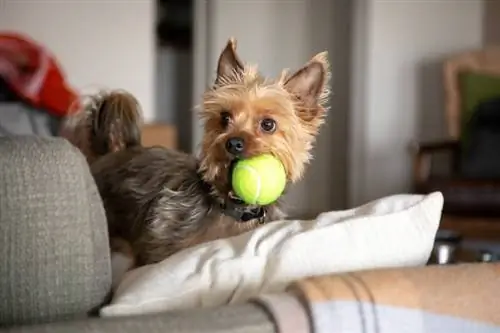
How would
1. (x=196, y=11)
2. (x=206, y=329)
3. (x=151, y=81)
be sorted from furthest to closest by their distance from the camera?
1. (x=196, y=11)
2. (x=151, y=81)
3. (x=206, y=329)

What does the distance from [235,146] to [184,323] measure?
29.8 inches

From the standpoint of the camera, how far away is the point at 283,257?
1084 mm

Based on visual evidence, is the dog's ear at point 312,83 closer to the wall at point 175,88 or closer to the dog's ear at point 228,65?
the dog's ear at point 228,65

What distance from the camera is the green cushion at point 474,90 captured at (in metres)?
4.10

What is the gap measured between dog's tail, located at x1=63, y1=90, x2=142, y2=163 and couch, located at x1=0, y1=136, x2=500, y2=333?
1.08 metres

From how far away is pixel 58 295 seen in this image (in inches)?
38.2

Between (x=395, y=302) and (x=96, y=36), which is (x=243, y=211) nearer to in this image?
(x=395, y=302)

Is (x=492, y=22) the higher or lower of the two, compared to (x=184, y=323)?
higher

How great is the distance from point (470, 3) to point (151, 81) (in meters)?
1.94

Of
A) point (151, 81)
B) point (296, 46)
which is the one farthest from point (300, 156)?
point (296, 46)

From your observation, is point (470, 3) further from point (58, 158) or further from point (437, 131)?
point (58, 158)

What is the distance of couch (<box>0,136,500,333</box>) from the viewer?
917 millimetres

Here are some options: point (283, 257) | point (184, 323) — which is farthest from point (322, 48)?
point (184, 323)

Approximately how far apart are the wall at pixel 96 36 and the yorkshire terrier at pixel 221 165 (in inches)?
81.1
